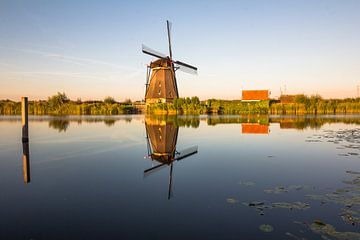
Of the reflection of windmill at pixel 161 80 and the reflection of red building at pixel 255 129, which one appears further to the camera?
the reflection of windmill at pixel 161 80

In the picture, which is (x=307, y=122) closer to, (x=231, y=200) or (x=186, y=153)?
(x=186, y=153)

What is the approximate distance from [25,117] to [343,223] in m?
13.0

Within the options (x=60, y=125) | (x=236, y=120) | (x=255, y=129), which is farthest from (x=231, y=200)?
(x=236, y=120)

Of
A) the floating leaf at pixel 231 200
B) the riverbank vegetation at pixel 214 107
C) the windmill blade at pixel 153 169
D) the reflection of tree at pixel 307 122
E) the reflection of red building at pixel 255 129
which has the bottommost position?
the floating leaf at pixel 231 200

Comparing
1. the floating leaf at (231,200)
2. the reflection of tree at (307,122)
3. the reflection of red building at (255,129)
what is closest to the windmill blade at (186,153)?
the floating leaf at (231,200)

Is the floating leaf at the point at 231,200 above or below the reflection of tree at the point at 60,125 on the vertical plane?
below

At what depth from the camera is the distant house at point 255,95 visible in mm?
55844

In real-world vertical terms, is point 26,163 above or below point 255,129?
below

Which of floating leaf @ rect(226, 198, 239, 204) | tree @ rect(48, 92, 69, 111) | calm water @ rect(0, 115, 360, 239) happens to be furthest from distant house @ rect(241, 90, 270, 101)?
floating leaf @ rect(226, 198, 239, 204)

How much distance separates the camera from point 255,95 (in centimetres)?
5641

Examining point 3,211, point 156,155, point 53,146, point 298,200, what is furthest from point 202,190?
point 53,146

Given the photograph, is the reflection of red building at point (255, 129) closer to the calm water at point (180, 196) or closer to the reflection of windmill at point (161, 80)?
the calm water at point (180, 196)

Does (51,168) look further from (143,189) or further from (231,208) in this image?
(231,208)

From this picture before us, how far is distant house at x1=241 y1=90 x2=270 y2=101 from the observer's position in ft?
183
